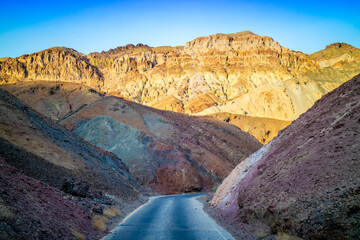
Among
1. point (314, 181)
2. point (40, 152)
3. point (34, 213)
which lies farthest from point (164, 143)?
point (34, 213)

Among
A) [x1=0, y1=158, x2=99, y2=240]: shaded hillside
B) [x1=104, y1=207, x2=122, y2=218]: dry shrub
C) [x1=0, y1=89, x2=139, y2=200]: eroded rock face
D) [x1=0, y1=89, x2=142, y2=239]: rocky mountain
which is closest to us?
[x1=0, y1=158, x2=99, y2=240]: shaded hillside

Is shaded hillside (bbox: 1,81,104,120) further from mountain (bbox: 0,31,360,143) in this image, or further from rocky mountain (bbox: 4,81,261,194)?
mountain (bbox: 0,31,360,143)

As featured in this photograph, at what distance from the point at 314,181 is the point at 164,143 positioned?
48.2m

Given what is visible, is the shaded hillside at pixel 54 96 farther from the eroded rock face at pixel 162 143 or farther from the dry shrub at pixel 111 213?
the dry shrub at pixel 111 213

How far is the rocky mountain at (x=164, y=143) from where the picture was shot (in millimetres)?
49094

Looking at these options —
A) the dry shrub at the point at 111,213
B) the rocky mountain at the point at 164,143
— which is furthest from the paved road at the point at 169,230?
the rocky mountain at the point at 164,143

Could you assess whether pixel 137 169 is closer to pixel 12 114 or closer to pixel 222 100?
pixel 12 114

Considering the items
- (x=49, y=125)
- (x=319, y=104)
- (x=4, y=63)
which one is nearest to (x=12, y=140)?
(x=49, y=125)

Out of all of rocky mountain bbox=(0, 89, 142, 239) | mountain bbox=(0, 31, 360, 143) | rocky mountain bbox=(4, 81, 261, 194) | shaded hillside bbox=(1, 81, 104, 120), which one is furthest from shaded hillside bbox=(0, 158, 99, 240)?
mountain bbox=(0, 31, 360, 143)

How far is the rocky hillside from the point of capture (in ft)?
27.8

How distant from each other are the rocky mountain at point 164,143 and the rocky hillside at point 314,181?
105 ft

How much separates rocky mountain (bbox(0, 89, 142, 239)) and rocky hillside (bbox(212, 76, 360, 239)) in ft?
23.2

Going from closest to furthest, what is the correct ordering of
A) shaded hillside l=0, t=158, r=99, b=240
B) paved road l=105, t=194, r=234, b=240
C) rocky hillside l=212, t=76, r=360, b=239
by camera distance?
shaded hillside l=0, t=158, r=99, b=240, rocky hillside l=212, t=76, r=360, b=239, paved road l=105, t=194, r=234, b=240

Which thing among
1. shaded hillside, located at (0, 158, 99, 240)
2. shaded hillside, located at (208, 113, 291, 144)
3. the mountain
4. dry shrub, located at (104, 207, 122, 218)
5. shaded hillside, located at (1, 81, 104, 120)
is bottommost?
dry shrub, located at (104, 207, 122, 218)
